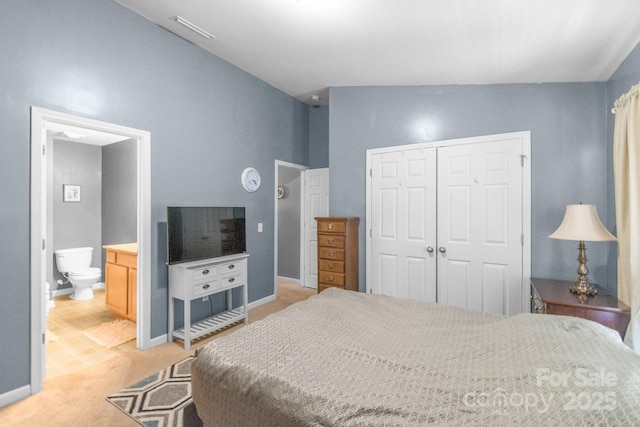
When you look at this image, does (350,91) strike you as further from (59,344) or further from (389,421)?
(59,344)

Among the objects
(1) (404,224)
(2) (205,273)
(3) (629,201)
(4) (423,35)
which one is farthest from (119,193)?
(3) (629,201)

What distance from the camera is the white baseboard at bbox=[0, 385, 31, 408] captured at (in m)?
2.05

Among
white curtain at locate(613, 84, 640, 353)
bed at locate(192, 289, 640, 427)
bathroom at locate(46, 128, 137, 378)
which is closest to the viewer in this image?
bed at locate(192, 289, 640, 427)

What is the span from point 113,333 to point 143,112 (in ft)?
7.43

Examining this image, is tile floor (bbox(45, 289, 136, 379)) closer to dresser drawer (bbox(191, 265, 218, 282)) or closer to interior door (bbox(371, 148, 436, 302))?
dresser drawer (bbox(191, 265, 218, 282))

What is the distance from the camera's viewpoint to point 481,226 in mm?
3336

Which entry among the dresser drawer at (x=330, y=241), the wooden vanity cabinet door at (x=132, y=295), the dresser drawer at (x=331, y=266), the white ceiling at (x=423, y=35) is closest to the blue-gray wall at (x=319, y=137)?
the white ceiling at (x=423, y=35)

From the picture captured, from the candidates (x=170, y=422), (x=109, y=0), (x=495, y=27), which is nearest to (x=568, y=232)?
(x=495, y=27)

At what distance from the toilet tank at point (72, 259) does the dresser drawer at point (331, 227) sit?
372 centimetres

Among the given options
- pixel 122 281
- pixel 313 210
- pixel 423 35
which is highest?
pixel 423 35

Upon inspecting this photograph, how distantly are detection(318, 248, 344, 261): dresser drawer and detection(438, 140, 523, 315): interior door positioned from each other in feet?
3.72

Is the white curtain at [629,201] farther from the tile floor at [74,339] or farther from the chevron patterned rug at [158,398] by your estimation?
the tile floor at [74,339]

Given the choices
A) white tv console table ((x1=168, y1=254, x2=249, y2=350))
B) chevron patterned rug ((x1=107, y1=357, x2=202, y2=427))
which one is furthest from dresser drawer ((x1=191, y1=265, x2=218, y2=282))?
chevron patterned rug ((x1=107, y1=357, x2=202, y2=427))

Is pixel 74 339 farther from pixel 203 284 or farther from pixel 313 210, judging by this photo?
pixel 313 210
